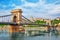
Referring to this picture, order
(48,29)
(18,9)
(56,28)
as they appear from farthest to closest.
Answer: (56,28), (48,29), (18,9)

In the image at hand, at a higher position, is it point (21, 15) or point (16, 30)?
point (21, 15)

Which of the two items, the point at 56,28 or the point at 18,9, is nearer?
the point at 18,9

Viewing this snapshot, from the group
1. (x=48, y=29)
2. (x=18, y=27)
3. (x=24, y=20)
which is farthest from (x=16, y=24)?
(x=48, y=29)

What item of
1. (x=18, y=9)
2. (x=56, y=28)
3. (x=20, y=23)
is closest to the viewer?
(x=20, y=23)

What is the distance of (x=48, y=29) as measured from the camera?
3991 centimetres

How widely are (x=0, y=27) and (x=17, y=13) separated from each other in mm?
13744

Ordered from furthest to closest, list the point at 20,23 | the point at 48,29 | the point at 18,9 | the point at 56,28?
the point at 56,28, the point at 48,29, the point at 18,9, the point at 20,23

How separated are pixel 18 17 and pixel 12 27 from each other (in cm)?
387

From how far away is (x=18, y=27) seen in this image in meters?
32.4

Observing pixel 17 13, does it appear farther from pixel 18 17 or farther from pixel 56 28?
pixel 56 28

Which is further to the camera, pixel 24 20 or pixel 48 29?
pixel 48 29

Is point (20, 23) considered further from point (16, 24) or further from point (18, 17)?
point (18, 17)

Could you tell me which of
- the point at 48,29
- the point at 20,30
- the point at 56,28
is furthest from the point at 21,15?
the point at 56,28

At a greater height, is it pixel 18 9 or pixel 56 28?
pixel 18 9
